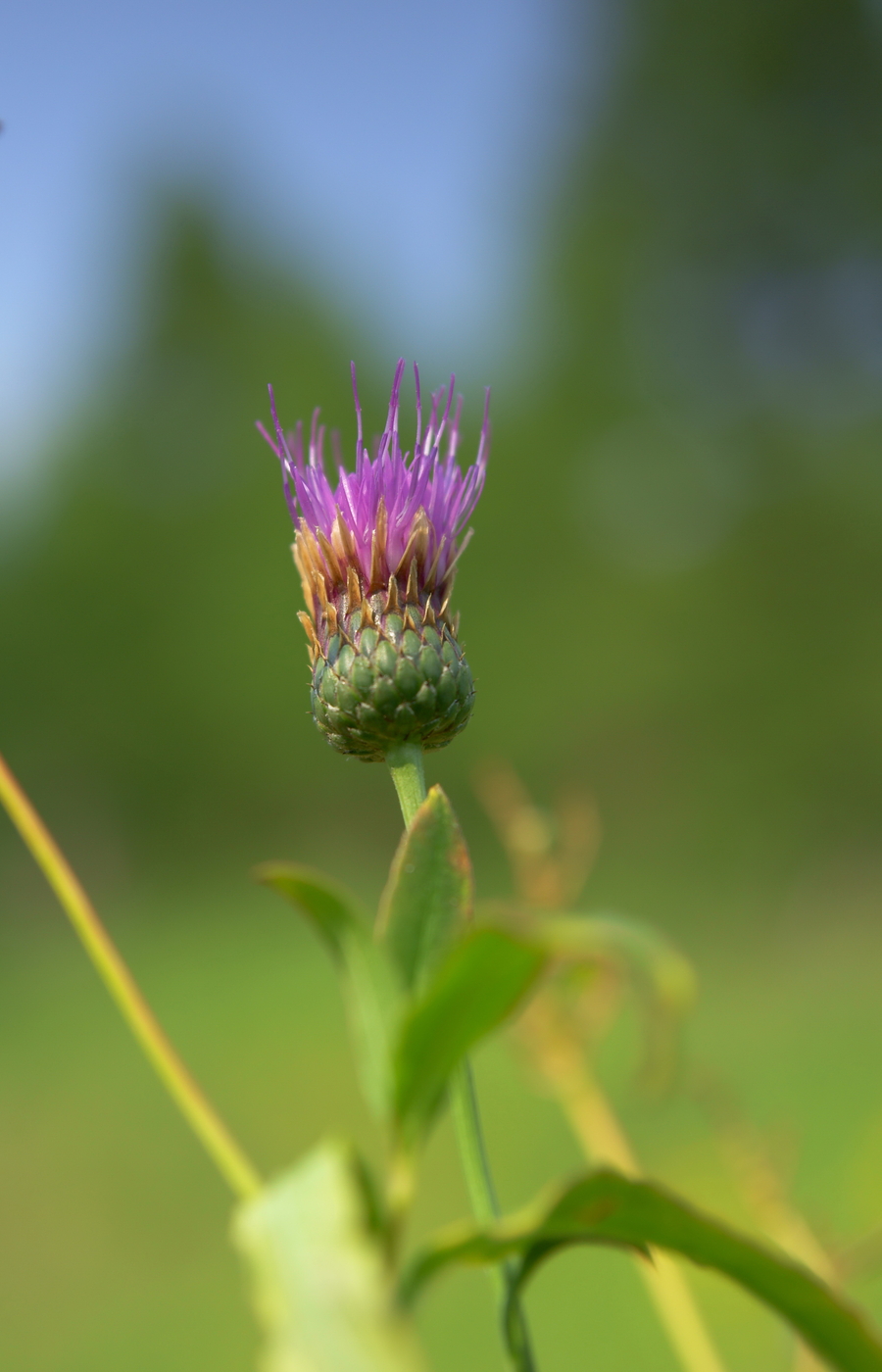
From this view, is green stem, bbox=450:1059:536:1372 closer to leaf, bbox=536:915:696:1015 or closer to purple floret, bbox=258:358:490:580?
leaf, bbox=536:915:696:1015

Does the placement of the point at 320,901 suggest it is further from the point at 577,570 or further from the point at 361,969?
the point at 577,570

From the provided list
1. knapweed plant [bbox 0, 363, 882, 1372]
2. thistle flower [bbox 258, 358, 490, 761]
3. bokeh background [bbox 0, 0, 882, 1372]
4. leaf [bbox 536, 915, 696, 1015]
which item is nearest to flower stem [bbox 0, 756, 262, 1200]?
knapweed plant [bbox 0, 363, 882, 1372]

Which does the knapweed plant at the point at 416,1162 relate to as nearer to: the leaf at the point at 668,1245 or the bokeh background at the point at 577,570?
the leaf at the point at 668,1245

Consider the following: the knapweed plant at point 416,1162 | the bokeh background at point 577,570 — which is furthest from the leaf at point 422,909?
the bokeh background at point 577,570

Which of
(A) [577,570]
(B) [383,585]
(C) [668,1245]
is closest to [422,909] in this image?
(C) [668,1245]

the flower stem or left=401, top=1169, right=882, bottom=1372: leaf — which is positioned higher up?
the flower stem

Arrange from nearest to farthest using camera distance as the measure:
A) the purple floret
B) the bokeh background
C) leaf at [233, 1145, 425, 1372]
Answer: leaf at [233, 1145, 425, 1372]
the purple floret
the bokeh background
